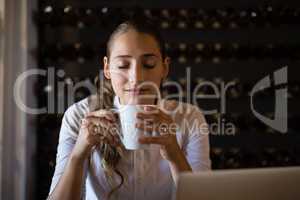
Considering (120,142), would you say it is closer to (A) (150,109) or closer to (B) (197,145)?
(A) (150,109)

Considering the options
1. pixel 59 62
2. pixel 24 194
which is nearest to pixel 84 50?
pixel 59 62

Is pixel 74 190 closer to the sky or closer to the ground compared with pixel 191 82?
closer to the ground

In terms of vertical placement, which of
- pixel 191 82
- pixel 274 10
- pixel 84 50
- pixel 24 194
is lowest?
pixel 24 194

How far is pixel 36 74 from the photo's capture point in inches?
71.8

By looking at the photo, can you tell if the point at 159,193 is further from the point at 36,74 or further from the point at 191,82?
the point at 36,74

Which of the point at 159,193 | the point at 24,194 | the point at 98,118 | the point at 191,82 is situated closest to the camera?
the point at 98,118

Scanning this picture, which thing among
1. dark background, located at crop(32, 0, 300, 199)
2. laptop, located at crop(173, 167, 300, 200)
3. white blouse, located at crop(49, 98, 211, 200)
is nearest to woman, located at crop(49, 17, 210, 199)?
white blouse, located at crop(49, 98, 211, 200)

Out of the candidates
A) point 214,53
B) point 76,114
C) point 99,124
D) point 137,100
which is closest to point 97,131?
point 99,124

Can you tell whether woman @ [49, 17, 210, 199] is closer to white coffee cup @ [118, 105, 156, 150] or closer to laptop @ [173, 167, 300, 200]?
white coffee cup @ [118, 105, 156, 150]

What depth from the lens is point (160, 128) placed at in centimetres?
88

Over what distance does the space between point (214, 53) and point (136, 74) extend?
0.94 metres

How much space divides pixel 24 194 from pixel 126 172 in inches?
32.2

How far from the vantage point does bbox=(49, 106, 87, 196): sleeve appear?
110 cm

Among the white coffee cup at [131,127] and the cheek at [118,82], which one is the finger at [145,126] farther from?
the cheek at [118,82]
